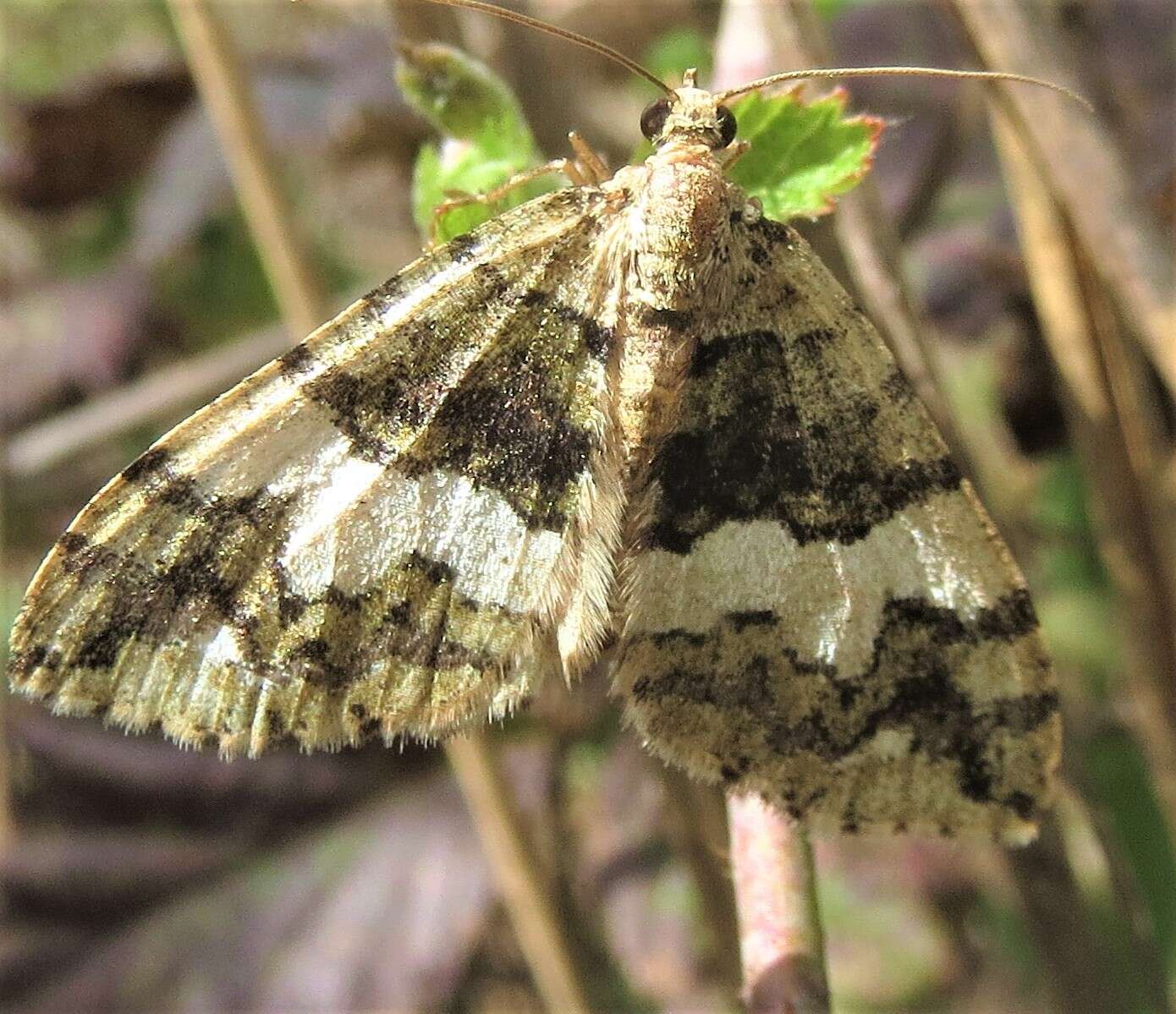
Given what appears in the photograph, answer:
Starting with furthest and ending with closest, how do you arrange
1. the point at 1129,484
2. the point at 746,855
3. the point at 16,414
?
the point at 16,414 → the point at 1129,484 → the point at 746,855

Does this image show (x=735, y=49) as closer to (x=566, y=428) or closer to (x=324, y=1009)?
(x=566, y=428)

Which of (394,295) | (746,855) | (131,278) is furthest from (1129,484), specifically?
(131,278)

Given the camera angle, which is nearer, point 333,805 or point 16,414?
point 333,805

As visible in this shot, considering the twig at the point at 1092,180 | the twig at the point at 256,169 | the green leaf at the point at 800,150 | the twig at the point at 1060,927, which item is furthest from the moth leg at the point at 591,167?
the twig at the point at 1060,927

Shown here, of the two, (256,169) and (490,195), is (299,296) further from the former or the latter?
(490,195)

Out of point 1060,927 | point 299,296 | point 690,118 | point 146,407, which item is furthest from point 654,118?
point 146,407

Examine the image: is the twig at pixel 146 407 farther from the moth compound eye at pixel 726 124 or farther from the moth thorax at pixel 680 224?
the moth compound eye at pixel 726 124

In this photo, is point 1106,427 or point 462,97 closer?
point 462,97
